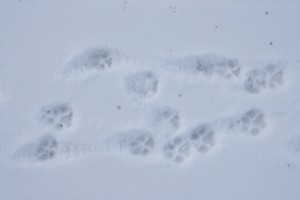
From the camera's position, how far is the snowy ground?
137 centimetres

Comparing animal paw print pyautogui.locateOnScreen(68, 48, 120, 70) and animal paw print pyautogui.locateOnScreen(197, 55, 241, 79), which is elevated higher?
animal paw print pyautogui.locateOnScreen(68, 48, 120, 70)

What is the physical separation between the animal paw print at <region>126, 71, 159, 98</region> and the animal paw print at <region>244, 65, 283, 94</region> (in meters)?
0.37

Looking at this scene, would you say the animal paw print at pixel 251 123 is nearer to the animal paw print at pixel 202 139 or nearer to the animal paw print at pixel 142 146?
the animal paw print at pixel 202 139

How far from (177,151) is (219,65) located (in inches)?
14.9

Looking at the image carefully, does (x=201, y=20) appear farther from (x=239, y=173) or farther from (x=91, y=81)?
(x=239, y=173)

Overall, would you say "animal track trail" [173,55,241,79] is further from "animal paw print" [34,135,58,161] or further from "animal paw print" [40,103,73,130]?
"animal paw print" [34,135,58,161]

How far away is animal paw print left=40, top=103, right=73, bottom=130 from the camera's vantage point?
54.1 inches

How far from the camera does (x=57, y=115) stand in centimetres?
137

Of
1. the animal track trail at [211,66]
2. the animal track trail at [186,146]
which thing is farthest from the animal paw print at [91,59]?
the animal track trail at [186,146]

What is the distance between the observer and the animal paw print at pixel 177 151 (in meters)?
1.38

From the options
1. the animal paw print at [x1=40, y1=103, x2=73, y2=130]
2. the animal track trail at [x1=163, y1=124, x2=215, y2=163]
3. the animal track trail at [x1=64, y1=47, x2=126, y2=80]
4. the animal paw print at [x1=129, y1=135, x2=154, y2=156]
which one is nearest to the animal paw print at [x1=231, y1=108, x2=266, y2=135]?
the animal track trail at [x1=163, y1=124, x2=215, y2=163]

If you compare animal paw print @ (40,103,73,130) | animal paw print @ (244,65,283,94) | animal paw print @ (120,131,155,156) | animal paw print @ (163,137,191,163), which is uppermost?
animal paw print @ (244,65,283,94)

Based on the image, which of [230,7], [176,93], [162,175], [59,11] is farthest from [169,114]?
[59,11]

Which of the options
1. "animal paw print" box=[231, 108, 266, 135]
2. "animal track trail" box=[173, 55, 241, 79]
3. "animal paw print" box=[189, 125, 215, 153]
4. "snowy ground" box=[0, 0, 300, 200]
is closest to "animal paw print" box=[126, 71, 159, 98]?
"snowy ground" box=[0, 0, 300, 200]
